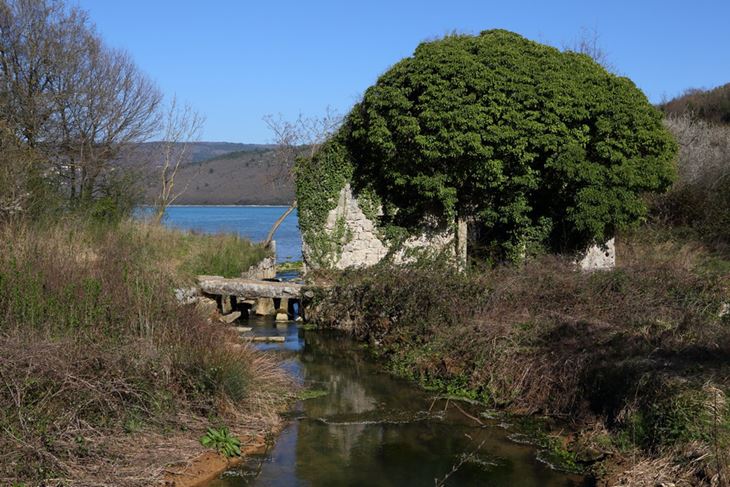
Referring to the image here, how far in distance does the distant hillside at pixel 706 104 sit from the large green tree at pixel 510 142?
25.0 meters

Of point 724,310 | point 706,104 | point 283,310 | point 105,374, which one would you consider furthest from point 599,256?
point 706,104

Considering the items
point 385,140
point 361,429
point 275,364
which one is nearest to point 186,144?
point 385,140

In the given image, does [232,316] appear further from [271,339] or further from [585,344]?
[585,344]

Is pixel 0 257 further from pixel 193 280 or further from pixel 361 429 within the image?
pixel 193 280

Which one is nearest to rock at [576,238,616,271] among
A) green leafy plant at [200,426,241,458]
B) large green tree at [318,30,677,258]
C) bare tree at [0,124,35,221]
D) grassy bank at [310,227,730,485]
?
large green tree at [318,30,677,258]

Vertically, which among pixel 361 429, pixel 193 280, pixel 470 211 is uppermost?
pixel 470 211

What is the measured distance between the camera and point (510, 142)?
18.9 m

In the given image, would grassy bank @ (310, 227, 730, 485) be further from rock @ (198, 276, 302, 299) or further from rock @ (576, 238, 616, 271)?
rock @ (576, 238, 616, 271)

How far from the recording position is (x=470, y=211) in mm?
20609

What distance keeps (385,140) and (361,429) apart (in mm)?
9740

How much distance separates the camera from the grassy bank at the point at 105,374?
8.22 m

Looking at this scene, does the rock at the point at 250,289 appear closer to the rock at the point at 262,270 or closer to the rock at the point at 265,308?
the rock at the point at 265,308

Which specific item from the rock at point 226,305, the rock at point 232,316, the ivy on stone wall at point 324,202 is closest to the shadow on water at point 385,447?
the rock at point 232,316

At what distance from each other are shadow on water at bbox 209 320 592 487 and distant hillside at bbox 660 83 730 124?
35.1 m
